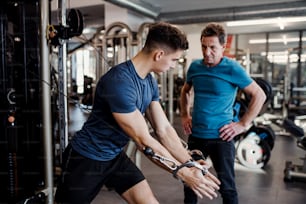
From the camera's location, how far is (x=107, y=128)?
4.85 ft

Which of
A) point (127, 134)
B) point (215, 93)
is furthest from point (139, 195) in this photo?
point (215, 93)

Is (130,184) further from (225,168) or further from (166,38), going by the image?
(166,38)

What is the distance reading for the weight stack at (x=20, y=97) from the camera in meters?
2.62

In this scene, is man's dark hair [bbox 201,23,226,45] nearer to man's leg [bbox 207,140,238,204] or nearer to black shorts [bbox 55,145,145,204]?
man's leg [bbox 207,140,238,204]

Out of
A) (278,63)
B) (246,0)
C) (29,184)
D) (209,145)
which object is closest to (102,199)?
(29,184)

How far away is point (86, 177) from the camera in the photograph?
4.96ft

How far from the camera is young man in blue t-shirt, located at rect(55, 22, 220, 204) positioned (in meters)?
1.27

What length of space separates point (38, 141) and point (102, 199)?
0.88m

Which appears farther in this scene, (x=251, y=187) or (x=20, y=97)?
(x=251, y=187)

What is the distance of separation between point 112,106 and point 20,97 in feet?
6.24

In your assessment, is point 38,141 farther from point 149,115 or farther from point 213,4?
point 213,4

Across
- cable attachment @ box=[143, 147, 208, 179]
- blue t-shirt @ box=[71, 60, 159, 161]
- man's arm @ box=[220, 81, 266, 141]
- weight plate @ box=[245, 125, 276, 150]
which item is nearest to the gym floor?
weight plate @ box=[245, 125, 276, 150]

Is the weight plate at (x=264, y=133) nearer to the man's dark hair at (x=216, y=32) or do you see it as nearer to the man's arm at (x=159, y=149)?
the man's dark hair at (x=216, y=32)

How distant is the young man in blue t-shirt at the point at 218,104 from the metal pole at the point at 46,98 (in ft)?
3.32
